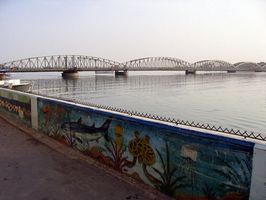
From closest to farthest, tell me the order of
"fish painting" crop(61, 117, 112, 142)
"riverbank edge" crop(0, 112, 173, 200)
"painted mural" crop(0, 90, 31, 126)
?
1. "riverbank edge" crop(0, 112, 173, 200)
2. "fish painting" crop(61, 117, 112, 142)
3. "painted mural" crop(0, 90, 31, 126)

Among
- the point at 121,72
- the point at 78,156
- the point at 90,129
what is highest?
the point at 90,129

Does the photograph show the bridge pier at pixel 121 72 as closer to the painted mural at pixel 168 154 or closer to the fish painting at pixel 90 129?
the fish painting at pixel 90 129

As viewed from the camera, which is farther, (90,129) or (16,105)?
(16,105)

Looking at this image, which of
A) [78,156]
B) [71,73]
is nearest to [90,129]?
[78,156]

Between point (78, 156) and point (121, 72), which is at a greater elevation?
point (121, 72)

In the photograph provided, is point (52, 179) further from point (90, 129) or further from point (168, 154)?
point (168, 154)

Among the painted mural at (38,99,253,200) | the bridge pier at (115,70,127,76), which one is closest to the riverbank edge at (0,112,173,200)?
the painted mural at (38,99,253,200)

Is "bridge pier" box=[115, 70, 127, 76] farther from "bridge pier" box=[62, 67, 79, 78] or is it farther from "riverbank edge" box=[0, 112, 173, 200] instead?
"riverbank edge" box=[0, 112, 173, 200]

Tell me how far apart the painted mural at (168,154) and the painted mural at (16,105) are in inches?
160

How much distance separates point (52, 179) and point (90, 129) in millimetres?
1918

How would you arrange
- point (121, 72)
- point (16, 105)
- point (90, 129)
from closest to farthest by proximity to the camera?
point (90, 129)
point (16, 105)
point (121, 72)

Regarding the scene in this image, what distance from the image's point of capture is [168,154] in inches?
221

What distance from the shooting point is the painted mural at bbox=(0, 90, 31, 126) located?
467 inches

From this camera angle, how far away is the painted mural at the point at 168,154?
4.53 meters
